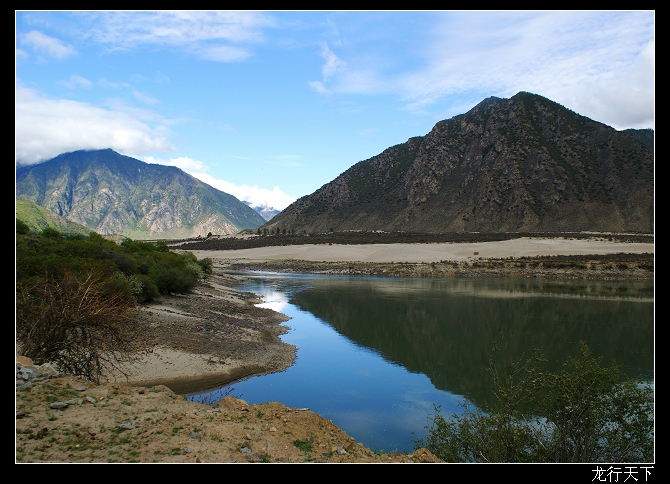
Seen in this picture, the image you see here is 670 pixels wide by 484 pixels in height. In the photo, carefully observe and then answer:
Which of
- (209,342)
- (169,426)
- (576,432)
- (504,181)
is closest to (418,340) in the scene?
(209,342)

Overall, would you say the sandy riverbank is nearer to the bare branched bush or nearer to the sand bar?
the bare branched bush

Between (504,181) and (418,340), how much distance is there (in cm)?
9651

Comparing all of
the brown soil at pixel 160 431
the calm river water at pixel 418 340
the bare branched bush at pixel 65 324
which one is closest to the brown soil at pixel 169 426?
the brown soil at pixel 160 431

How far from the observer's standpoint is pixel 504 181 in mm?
108562

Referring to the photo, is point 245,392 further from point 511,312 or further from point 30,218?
point 30,218

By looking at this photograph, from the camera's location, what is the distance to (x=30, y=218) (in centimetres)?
7438

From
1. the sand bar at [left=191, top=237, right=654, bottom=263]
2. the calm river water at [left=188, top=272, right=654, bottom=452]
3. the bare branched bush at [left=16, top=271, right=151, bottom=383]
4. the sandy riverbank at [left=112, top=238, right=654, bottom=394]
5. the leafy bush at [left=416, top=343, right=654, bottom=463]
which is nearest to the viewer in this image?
the leafy bush at [left=416, top=343, right=654, bottom=463]

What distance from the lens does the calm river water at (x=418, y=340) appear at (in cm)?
1270

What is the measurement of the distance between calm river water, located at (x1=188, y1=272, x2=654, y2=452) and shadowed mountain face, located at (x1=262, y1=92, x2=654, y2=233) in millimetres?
61208

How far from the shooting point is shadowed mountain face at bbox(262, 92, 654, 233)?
97000 millimetres

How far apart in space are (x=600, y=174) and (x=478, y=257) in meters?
59.8

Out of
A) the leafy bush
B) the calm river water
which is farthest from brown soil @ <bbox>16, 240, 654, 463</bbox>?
the calm river water

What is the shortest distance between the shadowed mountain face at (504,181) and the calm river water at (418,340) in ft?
201

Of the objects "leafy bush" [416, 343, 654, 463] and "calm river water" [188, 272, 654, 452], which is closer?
"leafy bush" [416, 343, 654, 463]
